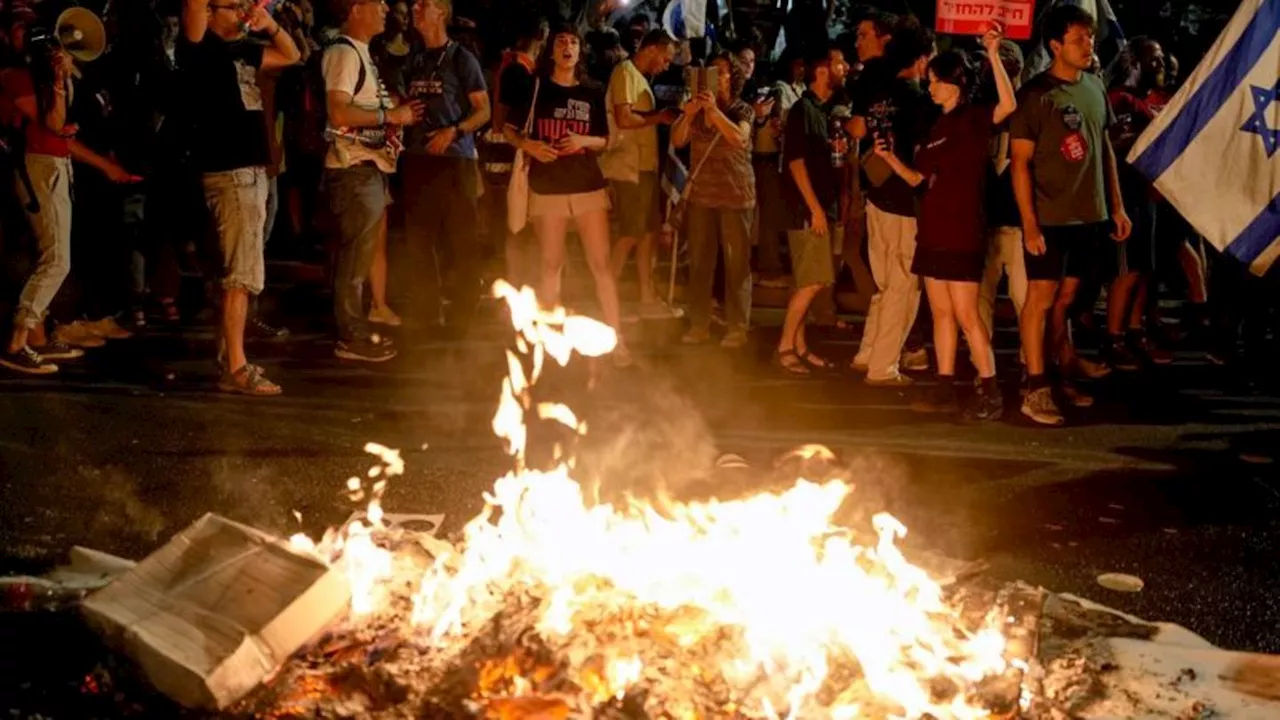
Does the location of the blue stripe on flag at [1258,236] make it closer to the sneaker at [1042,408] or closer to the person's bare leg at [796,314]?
the sneaker at [1042,408]

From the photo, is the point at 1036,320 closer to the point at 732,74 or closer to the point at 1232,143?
the point at 1232,143

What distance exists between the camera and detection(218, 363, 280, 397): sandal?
8422mm

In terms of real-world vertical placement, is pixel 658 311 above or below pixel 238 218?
below

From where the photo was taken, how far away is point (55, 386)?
28.0ft

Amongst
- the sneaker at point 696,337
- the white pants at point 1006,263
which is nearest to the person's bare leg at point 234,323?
A: the sneaker at point 696,337

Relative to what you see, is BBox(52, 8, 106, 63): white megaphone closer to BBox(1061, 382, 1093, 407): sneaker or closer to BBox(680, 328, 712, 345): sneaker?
BBox(680, 328, 712, 345): sneaker

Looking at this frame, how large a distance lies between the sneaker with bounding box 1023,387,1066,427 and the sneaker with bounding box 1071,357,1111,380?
1.47 metres

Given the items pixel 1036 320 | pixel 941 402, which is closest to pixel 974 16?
pixel 1036 320

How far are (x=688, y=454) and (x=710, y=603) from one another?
Result: 2863 millimetres

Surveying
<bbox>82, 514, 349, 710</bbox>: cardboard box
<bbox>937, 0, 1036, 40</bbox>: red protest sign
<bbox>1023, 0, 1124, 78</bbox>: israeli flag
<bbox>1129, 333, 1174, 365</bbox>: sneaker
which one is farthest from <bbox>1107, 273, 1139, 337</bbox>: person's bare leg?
<bbox>82, 514, 349, 710</bbox>: cardboard box

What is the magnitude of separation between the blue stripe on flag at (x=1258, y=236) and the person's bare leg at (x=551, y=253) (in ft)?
13.5

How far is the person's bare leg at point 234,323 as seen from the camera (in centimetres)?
820

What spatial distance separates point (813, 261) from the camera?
963 cm

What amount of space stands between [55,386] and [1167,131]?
22.1 ft
